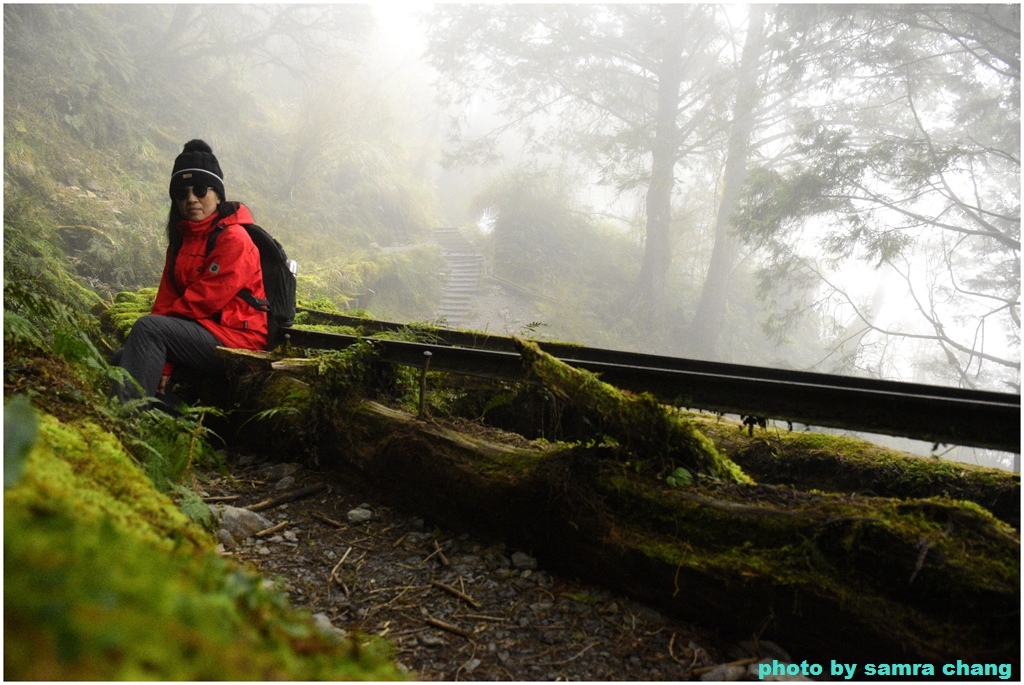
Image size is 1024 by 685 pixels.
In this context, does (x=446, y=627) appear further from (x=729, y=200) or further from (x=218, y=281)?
(x=729, y=200)

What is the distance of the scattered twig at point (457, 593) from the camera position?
276 cm

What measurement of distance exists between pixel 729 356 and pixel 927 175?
15429 mm

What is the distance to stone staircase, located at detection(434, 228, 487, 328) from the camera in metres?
24.7

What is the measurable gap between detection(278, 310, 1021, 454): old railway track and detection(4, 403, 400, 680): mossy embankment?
2293 millimetres

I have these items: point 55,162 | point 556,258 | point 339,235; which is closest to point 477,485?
point 55,162

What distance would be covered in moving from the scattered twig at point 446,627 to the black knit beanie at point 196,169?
4160 mm

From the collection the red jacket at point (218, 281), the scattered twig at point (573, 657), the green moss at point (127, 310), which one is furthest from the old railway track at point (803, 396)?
the green moss at point (127, 310)

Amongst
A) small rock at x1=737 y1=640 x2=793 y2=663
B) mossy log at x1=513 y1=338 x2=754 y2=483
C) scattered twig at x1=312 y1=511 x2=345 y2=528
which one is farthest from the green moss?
small rock at x1=737 y1=640 x2=793 y2=663

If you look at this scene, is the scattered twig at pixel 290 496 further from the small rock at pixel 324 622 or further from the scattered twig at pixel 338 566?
the small rock at pixel 324 622

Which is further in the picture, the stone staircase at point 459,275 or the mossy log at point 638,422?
the stone staircase at point 459,275

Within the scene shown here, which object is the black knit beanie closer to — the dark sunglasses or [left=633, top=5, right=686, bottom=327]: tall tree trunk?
the dark sunglasses

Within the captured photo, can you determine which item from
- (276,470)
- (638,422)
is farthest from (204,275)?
(638,422)

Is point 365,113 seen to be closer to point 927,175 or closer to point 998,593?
point 927,175

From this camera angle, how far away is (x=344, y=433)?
4.07m
